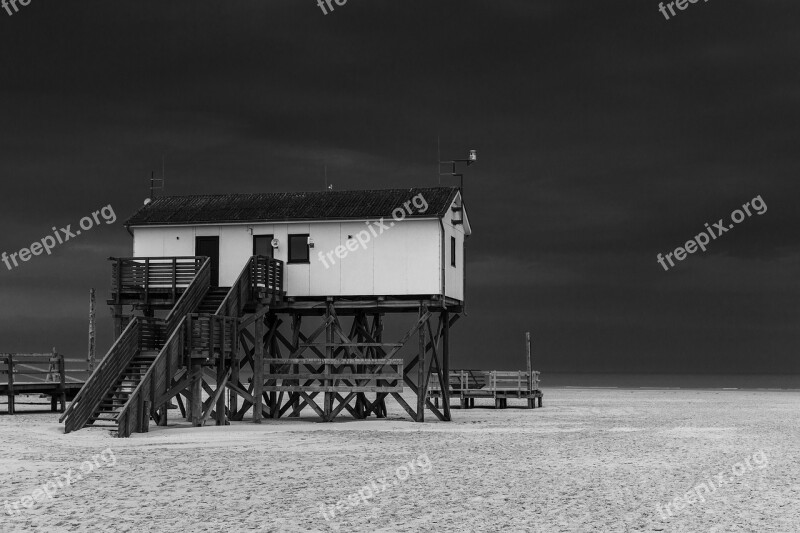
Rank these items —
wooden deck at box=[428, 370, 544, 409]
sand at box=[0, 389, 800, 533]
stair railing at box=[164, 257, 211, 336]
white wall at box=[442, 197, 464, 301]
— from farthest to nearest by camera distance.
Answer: wooden deck at box=[428, 370, 544, 409] → white wall at box=[442, 197, 464, 301] → stair railing at box=[164, 257, 211, 336] → sand at box=[0, 389, 800, 533]

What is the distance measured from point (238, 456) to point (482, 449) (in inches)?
230

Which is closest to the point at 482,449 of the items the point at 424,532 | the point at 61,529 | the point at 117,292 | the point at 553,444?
the point at 553,444

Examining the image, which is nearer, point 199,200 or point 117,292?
point 117,292

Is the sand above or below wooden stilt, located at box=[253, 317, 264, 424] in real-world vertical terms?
below

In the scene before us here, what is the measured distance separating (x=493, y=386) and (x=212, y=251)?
1632 centimetres

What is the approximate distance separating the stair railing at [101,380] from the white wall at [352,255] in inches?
258

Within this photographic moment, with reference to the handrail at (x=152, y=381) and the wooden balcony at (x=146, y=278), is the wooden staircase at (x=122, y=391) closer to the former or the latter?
the handrail at (x=152, y=381)

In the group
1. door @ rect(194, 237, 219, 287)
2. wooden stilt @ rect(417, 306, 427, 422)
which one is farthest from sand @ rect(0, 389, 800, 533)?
door @ rect(194, 237, 219, 287)

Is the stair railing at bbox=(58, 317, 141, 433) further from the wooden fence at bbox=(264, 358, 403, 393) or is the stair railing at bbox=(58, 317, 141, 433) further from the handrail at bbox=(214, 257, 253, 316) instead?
the wooden fence at bbox=(264, 358, 403, 393)

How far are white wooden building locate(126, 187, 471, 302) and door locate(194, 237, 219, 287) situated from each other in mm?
34

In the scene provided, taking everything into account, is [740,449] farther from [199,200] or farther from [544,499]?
[199,200]

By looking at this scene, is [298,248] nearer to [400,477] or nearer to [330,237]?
[330,237]

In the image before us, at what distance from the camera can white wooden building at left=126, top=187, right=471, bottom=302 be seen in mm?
32438

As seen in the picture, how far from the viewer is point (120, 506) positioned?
46.6 ft
